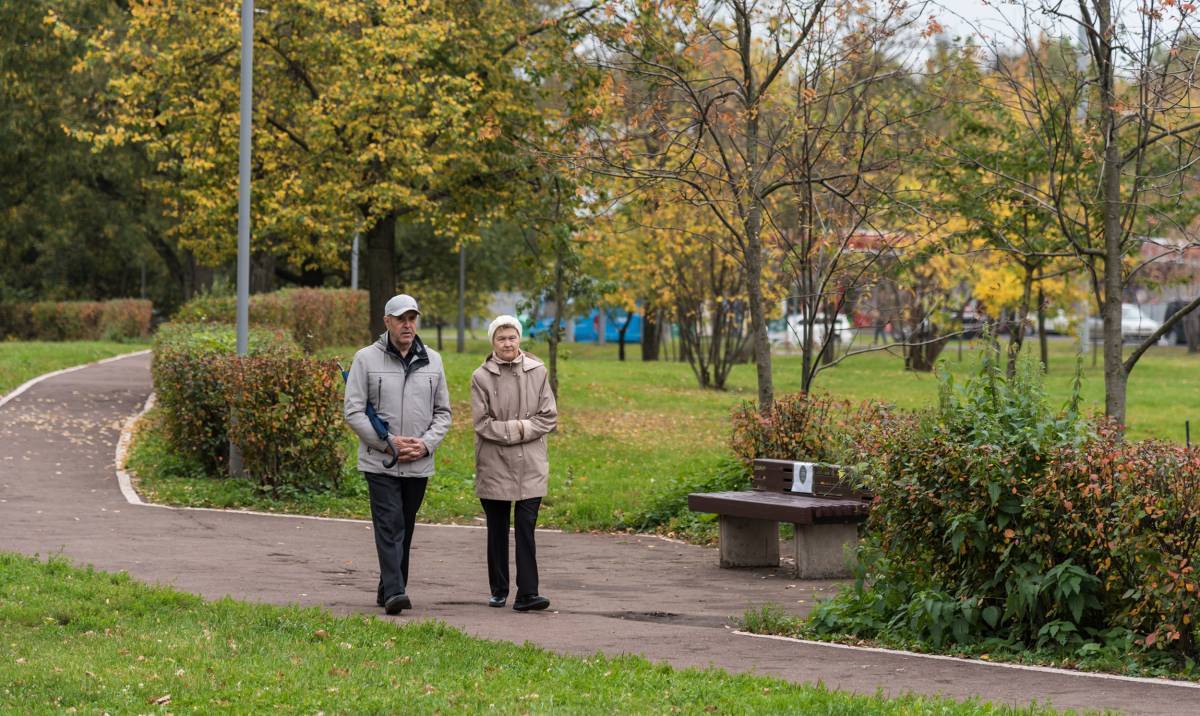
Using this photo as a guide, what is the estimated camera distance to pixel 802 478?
11219mm

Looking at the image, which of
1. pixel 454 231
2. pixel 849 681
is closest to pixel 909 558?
pixel 849 681

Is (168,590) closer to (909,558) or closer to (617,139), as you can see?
(909,558)

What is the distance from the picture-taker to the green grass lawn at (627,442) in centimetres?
1417

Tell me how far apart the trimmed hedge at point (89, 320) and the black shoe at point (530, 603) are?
1313 inches

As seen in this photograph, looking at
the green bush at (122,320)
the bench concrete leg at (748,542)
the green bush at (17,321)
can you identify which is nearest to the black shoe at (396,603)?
the bench concrete leg at (748,542)

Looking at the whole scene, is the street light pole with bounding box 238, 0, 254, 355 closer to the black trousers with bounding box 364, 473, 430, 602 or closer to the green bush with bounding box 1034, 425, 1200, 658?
the black trousers with bounding box 364, 473, 430, 602

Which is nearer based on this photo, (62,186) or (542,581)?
(542,581)

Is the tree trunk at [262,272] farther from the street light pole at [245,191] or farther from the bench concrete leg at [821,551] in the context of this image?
the bench concrete leg at [821,551]

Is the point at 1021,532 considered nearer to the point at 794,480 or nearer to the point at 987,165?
the point at 794,480

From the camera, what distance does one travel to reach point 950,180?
626 inches

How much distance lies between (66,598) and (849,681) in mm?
4374

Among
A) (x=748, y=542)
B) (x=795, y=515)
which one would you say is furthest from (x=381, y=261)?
(x=795, y=515)

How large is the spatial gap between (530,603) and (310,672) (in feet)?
7.50

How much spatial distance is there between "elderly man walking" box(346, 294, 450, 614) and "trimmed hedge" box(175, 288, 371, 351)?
43.7 feet
